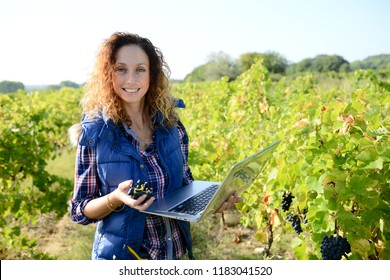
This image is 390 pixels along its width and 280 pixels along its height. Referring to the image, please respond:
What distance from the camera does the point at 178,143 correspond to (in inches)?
81.8

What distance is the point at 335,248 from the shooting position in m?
1.57

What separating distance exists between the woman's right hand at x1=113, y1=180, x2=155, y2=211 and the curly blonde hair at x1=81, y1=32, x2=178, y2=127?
36cm

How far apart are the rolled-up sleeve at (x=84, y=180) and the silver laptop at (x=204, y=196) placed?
10.7 inches

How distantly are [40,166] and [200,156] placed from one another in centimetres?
177

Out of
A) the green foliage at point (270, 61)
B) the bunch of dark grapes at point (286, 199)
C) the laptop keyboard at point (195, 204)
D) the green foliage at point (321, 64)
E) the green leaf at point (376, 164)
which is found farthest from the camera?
the green foliage at point (321, 64)

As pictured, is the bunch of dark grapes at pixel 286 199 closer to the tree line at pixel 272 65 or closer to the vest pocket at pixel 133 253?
the vest pocket at pixel 133 253

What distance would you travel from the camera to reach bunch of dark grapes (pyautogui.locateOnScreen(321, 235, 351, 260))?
5.14 ft

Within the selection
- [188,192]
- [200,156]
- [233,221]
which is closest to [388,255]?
[188,192]

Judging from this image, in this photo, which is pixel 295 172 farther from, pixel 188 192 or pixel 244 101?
pixel 244 101

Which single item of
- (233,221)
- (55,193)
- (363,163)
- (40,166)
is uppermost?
(363,163)

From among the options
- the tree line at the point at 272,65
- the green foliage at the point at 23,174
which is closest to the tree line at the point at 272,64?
the tree line at the point at 272,65

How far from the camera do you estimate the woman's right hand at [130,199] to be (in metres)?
1.64

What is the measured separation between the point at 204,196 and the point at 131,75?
2.00ft

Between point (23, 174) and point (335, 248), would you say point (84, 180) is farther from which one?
point (23, 174)
